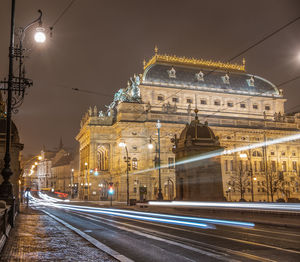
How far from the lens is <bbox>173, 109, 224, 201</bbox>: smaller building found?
2661cm

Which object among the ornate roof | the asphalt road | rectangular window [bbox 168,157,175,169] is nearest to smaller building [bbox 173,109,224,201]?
the asphalt road

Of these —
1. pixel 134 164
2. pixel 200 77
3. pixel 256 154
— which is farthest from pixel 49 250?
pixel 200 77

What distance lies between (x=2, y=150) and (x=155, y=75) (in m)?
54.7

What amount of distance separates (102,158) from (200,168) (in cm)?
5160

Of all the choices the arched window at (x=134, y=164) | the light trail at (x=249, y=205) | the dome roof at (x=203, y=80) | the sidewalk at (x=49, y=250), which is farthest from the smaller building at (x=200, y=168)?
the dome roof at (x=203, y=80)

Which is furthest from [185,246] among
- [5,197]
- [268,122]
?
[268,122]

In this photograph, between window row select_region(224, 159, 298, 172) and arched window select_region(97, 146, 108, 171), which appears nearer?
arched window select_region(97, 146, 108, 171)

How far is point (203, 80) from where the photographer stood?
84188 mm

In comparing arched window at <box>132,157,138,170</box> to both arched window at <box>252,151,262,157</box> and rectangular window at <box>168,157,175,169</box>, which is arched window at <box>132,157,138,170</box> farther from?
arched window at <box>252,151,262,157</box>

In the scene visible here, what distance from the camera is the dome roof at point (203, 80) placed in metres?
79.6

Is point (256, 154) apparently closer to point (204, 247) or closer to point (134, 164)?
point (134, 164)

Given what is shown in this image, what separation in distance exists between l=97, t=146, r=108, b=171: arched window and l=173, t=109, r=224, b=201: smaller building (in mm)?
48066

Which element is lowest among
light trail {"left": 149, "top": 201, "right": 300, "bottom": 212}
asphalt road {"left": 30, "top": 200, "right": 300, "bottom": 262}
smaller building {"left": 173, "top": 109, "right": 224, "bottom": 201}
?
asphalt road {"left": 30, "top": 200, "right": 300, "bottom": 262}

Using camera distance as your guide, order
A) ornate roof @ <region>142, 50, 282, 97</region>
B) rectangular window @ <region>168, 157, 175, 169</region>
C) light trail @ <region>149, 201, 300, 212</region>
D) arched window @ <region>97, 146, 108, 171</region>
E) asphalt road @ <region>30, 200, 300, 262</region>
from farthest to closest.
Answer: ornate roof @ <region>142, 50, 282, 97</region>, arched window @ <region>97, 146, 108, 171</region>, rectangular window @ <region>168, 157, 175, 169</region>, light trail @ <region>149, 201, 300, 212</region>, asphalt road @ <region>30, 200, 300, 262</region>
